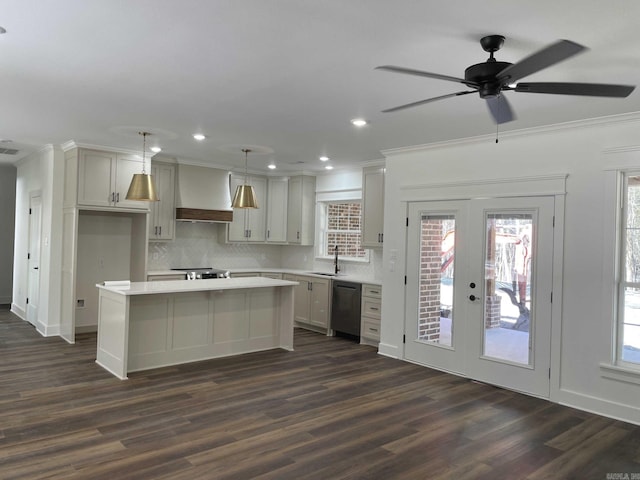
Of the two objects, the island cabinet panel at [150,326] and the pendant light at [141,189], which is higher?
the pendant light at [141,189]

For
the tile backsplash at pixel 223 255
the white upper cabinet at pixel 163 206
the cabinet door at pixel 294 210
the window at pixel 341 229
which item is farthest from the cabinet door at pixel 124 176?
the window at pixel 341 229

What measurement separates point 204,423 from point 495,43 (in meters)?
3.32

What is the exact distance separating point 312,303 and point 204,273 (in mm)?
1734

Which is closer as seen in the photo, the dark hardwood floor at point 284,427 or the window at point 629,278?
the dark hardwood floor at point 284,427

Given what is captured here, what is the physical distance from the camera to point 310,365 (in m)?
5.38

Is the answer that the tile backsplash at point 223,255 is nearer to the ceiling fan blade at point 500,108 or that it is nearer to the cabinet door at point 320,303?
the cabinet door at point 320,303

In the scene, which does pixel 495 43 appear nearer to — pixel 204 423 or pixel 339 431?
pixel 339 431

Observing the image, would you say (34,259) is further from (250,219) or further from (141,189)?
(250,219)

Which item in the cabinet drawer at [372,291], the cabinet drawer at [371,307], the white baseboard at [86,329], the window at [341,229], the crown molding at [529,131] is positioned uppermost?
the crown molding at [529,131]

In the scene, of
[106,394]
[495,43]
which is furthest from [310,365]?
[495,43]

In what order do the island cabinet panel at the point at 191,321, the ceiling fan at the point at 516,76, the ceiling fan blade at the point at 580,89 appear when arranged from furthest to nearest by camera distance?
the island cabinet panel at the point at 191,321, the ceiling fan blade at the point at 580,89, the ceiling fan at the point at 516,76

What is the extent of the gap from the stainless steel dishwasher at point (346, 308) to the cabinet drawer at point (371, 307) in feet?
0.40

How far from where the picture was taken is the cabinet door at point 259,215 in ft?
26.6

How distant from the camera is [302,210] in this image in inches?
317
